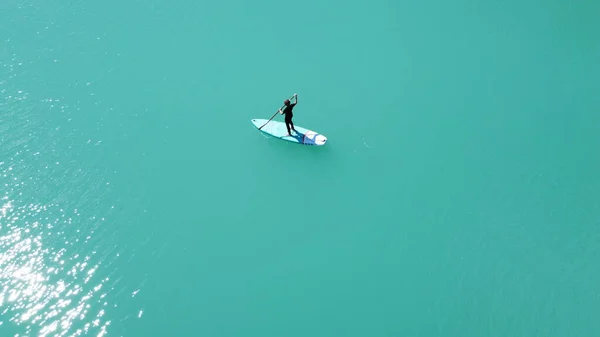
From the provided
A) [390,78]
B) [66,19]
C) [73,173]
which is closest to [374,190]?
[390,78]

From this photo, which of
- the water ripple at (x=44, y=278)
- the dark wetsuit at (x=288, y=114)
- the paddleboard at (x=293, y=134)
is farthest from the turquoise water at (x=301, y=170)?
the dark wetsuit at (x=288, y=114)

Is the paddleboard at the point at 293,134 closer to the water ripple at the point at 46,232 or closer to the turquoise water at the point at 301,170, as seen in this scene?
the turquoise water at the point at 301,170

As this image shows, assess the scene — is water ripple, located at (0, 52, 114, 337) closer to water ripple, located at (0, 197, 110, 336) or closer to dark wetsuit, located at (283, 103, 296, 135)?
water ripple, located at (0, 197, 110, 336)

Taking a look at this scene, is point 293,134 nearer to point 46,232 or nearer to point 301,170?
point 301,170

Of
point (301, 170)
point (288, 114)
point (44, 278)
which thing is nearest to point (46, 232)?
point (44, 278)

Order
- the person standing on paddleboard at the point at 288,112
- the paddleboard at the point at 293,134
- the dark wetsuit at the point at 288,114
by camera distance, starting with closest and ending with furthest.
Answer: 1. the person standing on paddleboard at the point at 288,112
2. the dark wetsuit at the point at 288,114
3. the paddleboard at the point at 293,134

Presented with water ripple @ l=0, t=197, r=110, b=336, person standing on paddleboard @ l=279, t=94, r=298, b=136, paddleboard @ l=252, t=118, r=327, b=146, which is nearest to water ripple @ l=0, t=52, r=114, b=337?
water ripple @ l=0, t=197, r=110, b=336

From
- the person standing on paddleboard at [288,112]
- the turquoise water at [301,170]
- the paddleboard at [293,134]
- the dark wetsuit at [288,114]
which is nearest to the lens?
the turquoise water at [301,170]

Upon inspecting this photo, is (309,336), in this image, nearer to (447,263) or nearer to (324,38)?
(447,263)
